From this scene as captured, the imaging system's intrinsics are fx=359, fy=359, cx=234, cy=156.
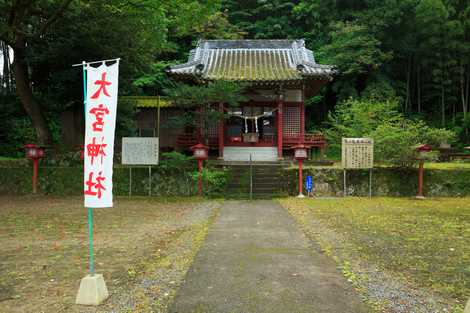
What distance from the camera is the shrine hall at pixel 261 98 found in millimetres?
14258

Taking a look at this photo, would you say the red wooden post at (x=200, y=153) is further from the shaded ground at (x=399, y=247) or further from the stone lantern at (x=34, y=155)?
the stone lantern at (x=34, y=155)

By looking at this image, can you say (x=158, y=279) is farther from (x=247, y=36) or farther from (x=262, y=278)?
(x=247, y=36)

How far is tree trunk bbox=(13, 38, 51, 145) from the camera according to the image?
13.0 m

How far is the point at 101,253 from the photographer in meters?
5.27

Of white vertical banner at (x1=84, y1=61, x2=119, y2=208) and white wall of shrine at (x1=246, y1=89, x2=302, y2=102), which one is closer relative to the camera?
white vertical banner at (x1=84, y1=61, x2=119, y2=208)

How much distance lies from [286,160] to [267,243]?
878 cm

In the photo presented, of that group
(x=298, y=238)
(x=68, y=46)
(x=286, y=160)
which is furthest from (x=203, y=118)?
(x=298, y=238)

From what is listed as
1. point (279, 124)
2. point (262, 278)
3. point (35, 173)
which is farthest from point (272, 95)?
point (262, 278)

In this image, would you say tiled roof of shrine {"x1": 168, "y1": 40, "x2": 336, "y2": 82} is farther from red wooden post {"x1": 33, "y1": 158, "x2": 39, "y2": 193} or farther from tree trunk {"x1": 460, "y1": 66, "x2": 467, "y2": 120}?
tree trunk {"x1": 460, "y1": 66, "x2": 467, "y2": 120}

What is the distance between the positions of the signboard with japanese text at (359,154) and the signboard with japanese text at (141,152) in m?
6.25

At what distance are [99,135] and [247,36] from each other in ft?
89.9

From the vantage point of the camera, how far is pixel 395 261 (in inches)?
189

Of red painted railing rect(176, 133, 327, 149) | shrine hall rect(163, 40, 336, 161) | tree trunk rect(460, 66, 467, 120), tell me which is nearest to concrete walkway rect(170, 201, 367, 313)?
shrine hall rect(163, 40, 336, 161)

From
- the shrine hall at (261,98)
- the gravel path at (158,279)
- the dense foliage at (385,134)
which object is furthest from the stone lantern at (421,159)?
the gravel path at (158,279)
